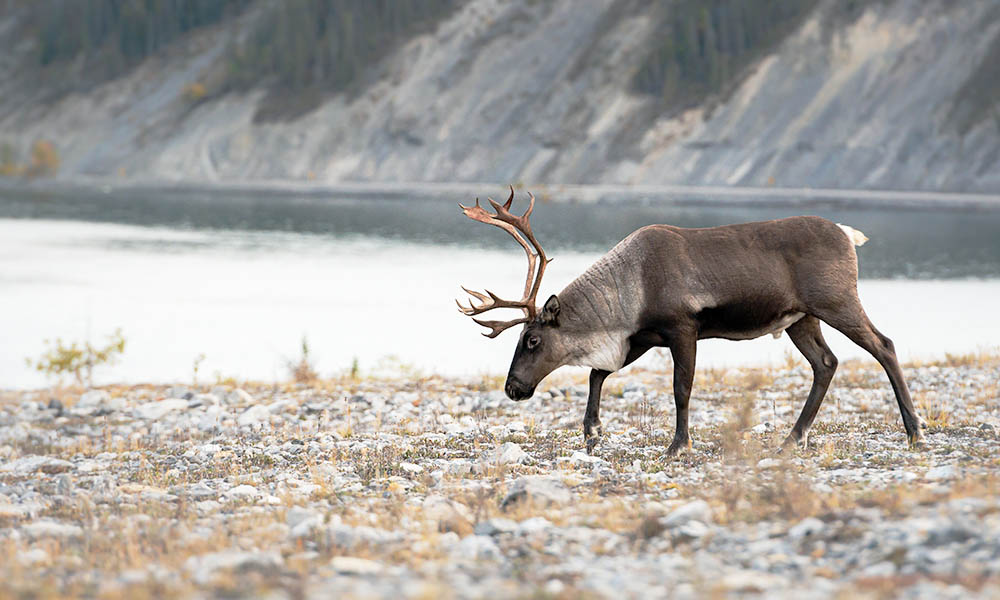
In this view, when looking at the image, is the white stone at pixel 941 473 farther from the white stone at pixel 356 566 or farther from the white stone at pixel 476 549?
the white stone at pixel 356 566

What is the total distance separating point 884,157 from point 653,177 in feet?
58.6

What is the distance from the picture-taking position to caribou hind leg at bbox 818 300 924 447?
11.2 metres

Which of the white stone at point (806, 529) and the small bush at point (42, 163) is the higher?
the small bush at point (42, 163)

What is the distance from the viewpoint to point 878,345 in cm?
1155

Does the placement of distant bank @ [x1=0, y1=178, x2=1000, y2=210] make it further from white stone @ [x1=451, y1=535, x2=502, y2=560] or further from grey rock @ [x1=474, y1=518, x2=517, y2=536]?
white stone @ [x1=451, y1=535, x2=502, y2=560]

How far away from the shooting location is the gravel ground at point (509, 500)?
6.78 metres

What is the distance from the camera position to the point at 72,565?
754 cm

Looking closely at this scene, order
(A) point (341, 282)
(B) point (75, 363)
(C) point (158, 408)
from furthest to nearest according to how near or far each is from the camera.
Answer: (A) point (341, 282)
(B) point (75, 363)
(C) point (158, 408)

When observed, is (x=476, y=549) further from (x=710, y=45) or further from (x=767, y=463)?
(x=710, y=45)

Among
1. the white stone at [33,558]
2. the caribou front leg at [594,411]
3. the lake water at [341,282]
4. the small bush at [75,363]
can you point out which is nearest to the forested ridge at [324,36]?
the lake water at [341,282]

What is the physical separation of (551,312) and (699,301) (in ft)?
4.75

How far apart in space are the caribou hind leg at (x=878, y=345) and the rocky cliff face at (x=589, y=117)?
73.1 m

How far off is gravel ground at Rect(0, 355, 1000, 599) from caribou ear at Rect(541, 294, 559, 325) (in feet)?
4.24

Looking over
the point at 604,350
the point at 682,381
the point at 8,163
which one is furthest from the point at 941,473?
the point at 8,163
